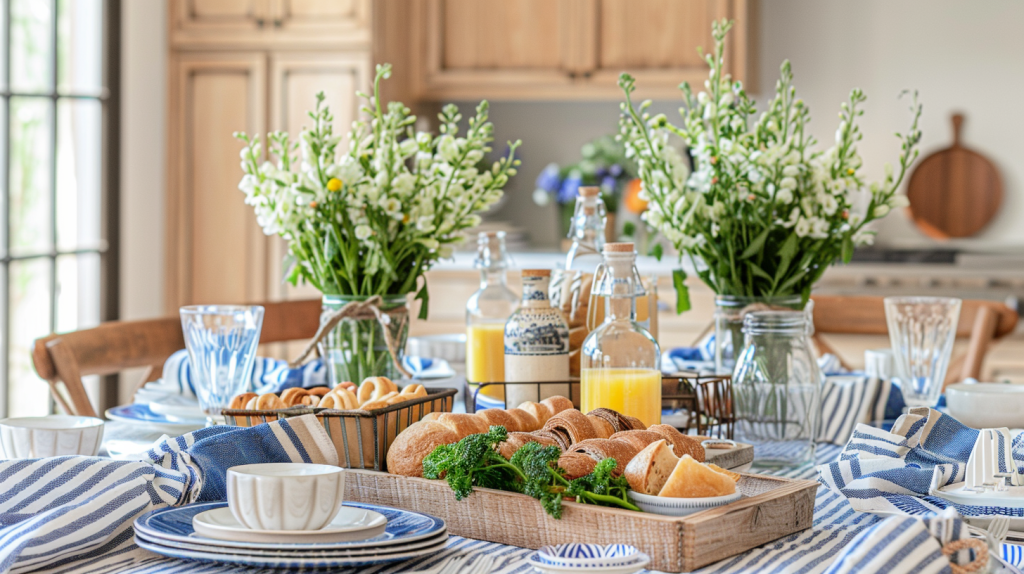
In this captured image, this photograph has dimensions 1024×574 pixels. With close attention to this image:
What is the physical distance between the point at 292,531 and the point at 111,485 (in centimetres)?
20

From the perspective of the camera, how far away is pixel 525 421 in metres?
0.98

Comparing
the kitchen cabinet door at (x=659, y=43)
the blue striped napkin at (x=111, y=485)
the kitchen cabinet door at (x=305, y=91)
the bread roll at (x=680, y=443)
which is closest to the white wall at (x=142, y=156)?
the kitchen cabinet door at (x=305, y=91)

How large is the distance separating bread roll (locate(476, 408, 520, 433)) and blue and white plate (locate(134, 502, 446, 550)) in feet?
0.42

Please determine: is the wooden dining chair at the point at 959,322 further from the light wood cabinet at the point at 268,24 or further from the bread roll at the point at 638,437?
the light wood cabinet at the point at 268,24

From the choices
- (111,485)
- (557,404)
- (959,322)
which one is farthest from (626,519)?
(959,322)

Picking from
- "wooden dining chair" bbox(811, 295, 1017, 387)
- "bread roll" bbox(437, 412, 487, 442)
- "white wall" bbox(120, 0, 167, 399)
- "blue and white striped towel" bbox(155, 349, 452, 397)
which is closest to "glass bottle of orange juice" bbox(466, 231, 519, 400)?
"blue and white striped towel" bbox(155, 349, 452, 397)

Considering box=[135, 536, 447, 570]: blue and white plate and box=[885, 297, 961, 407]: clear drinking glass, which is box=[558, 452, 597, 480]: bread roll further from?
box=[885, 297, 961, 407]: clear drinking glass

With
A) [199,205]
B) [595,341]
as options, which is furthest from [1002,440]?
[199,205]

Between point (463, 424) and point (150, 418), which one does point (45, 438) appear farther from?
point (463, 424)

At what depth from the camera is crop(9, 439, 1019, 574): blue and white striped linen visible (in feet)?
2.27

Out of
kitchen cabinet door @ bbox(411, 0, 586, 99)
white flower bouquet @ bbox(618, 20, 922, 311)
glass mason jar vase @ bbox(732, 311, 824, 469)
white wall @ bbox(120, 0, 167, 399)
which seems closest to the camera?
glass mason jar vase @ bbox(732, 311, 824, 469)

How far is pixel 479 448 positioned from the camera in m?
0.84

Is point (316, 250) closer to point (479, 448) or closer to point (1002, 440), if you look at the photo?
point (479, 448)

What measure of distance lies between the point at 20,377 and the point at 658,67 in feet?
7.23
